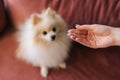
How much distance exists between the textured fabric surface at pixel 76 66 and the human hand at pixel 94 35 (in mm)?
77

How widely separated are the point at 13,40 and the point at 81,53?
38 centimetres

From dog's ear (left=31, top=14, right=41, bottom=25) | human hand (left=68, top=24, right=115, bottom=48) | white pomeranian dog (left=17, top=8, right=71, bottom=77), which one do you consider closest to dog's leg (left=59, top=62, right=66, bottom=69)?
white pomeranian dog (left=17, top=8, right=71, bottom=77)

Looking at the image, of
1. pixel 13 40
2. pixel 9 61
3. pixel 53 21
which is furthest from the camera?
pixel 13 40

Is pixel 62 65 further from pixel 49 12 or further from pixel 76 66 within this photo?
pixel 49 12

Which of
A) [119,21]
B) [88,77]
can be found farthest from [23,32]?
[119,21]

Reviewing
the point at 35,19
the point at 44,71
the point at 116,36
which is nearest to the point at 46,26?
the point at 35,19

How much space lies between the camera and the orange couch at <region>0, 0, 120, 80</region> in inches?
39.0

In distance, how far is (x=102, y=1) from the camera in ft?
3.66

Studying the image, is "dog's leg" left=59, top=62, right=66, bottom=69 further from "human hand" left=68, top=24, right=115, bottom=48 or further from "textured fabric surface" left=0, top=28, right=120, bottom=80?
"human hand" left=68, top=24, right=115, bottom=48

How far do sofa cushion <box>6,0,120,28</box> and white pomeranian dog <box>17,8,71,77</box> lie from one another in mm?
138

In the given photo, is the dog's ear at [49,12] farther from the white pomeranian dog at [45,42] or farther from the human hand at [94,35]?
the human hand at [94,35]

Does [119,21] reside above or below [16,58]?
above

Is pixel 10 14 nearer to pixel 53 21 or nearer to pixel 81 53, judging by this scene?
pixel 53 21

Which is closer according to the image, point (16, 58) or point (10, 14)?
point (16, 58)
